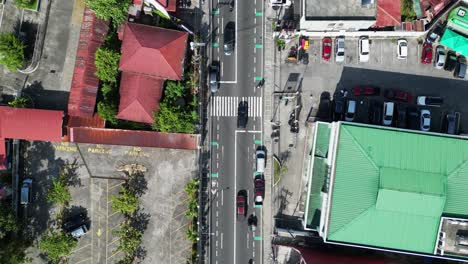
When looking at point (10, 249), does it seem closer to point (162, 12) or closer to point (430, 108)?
point (162, 12)

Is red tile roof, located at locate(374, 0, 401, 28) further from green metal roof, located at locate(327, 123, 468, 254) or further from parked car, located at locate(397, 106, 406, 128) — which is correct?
green metal roof, located at locate(327, 123, 468, 254)

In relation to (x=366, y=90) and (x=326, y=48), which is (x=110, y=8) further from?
(x=366, y=90)

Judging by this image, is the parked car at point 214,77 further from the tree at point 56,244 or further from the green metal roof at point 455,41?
the green metal roof at point 455,41

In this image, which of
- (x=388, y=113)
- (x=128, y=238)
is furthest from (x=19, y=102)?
(x=388, y=113)

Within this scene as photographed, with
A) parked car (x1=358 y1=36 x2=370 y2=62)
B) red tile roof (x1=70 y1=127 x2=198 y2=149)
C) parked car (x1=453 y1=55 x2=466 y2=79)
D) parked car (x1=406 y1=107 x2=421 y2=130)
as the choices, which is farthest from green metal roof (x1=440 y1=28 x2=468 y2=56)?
red tile roof (x1=70 y1=127 x2=198 y2=149)

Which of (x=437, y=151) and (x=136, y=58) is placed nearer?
(x=437, y=151)

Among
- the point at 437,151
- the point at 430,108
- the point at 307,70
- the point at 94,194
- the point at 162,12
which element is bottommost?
the point at 94,194

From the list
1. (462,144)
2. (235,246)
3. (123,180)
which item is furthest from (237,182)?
(462,144)
